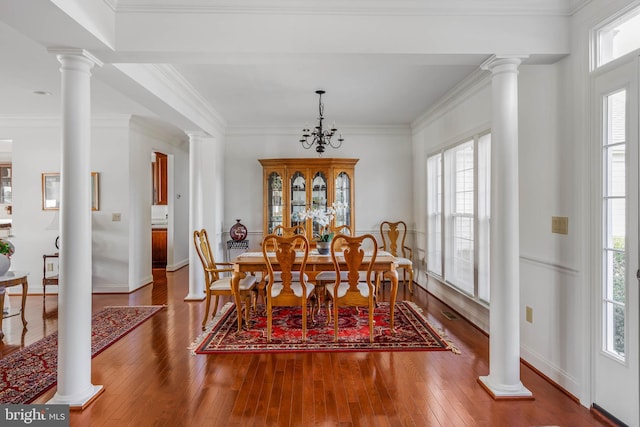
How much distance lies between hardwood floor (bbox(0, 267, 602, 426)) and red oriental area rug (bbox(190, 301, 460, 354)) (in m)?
0.13

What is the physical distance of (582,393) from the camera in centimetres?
236

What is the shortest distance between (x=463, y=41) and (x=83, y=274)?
9.72 feet

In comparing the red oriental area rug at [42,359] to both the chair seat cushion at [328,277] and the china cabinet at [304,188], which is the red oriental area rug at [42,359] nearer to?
the chair seat cushion at [328,277]

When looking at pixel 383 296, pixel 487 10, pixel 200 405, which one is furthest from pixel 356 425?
pixel 383 296

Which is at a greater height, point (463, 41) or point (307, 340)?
point (463, 41)

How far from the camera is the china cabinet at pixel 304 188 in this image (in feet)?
19.5

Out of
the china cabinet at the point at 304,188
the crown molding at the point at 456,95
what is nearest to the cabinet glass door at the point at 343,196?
the china cabinet at the point at 304,188

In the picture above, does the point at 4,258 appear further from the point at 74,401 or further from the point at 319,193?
the point at 319,193

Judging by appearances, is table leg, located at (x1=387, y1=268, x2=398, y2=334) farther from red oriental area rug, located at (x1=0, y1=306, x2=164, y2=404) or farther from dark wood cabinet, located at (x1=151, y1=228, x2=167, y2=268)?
dark wood cabinet, located at (x1=151, y1=228, x2=167, y2=268)

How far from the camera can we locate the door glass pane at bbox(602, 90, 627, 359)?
212 centimetres

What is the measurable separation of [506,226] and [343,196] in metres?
3.65

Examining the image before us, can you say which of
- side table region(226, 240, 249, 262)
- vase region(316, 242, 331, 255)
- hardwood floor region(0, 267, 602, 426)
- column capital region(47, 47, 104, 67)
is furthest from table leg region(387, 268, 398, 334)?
side table region(226, 240, 249, 262)

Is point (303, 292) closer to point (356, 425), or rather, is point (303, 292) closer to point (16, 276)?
point (356, 425)

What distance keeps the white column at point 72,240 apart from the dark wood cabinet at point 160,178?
5597mm
